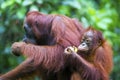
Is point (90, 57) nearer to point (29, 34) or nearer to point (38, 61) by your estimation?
point (38, 61)

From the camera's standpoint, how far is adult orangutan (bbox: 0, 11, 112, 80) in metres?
5.26

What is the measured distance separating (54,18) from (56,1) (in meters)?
1.48

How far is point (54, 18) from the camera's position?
212 inches

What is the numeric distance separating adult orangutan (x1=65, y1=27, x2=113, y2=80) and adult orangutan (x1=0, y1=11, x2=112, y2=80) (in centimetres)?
3

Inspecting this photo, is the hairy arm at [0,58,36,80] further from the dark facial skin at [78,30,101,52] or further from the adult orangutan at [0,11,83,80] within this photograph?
the dark facial skin at [78,30,101,52]

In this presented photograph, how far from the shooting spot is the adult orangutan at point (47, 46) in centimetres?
526

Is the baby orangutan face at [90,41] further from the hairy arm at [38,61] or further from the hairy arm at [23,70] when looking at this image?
the hairy arm at [23,70]

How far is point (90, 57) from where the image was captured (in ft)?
17.1

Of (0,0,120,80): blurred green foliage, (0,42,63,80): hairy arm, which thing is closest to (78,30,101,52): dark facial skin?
(0,42,63,80): hairy arm

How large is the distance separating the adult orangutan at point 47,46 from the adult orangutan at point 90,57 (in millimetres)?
34

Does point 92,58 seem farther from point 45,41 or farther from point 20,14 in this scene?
point 20,14

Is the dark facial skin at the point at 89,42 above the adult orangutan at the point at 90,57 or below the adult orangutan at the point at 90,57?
above

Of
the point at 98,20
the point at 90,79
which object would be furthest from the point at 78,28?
the point at 98,20

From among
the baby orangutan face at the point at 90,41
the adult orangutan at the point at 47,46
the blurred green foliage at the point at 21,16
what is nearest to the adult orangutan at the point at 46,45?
the adult orangutan at the point at 47,46
